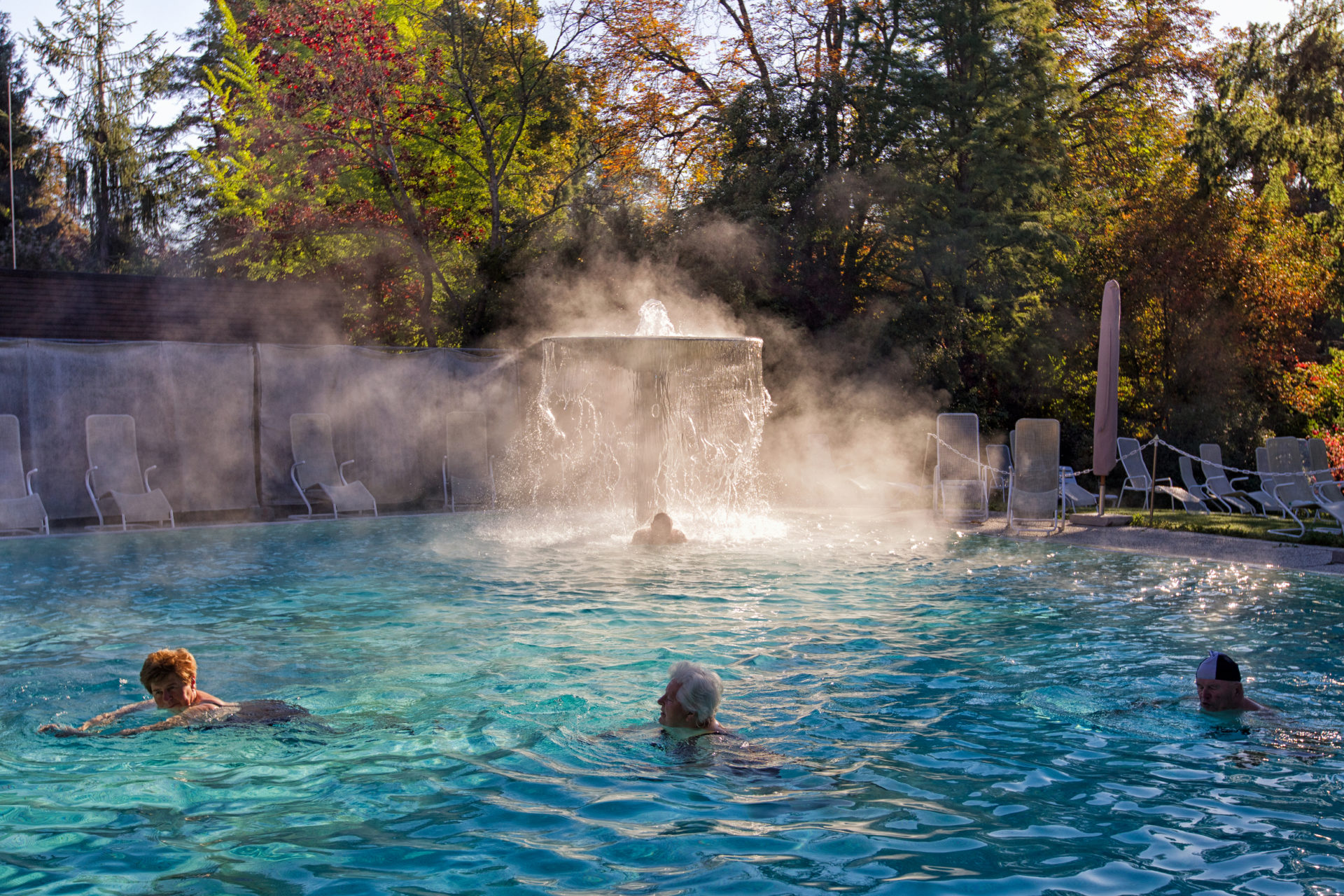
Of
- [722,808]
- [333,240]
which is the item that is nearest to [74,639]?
[722,808]

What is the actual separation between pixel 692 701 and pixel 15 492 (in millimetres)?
10632

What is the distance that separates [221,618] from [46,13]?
39.0m

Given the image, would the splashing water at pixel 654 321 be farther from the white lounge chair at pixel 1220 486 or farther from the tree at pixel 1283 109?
the tree at pixel 1283 109

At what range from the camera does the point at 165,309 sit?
18.5m

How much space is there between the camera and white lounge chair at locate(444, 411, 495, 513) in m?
15.3

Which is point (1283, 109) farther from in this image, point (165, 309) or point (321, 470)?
point (165, 309)

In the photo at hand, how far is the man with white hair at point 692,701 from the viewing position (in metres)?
4.88

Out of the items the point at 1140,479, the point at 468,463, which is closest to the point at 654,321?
the point at 468,463

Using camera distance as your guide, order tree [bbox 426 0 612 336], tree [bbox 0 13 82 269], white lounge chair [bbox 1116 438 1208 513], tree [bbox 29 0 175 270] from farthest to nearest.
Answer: tree [bbox 29 0 175 270], tree [bbox 0 13 82 269], tree [bbox 426 0 612 336], white lounge chair [bbox 1116 438 1208 513]

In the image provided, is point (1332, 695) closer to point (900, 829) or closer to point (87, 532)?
point (900, 829)

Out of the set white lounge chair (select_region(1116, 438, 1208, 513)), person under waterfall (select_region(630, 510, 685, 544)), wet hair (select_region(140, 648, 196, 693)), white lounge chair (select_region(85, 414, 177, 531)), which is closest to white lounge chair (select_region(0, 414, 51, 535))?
white lounge chair (select_region(85, 414, 177, 531))

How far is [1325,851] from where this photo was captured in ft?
12.4

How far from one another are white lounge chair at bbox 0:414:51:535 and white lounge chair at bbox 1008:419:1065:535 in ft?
37.0

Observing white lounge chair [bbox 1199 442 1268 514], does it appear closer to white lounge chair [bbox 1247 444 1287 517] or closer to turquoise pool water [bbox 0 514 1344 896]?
white lounge chair [bbox 1247 444 1287 517]
